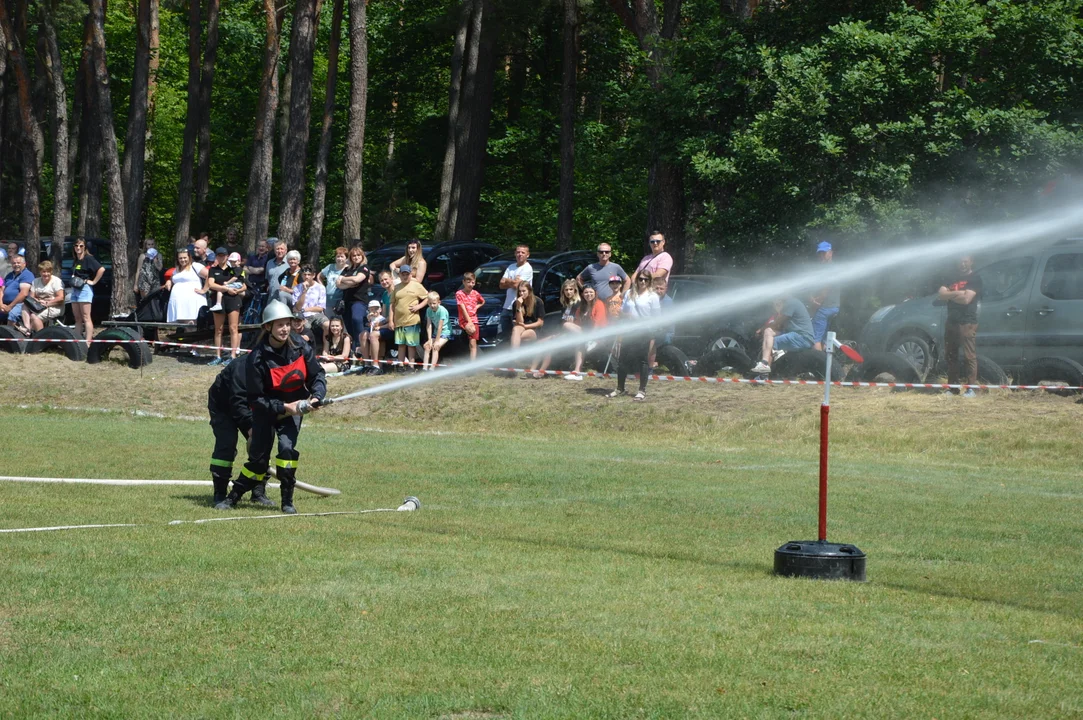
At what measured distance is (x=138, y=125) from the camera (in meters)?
39.2

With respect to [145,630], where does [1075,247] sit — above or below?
above

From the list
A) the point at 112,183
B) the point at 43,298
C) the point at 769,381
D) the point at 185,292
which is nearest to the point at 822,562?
the point at 769,381

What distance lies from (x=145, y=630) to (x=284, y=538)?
3246 millimetres

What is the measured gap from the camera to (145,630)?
749cm

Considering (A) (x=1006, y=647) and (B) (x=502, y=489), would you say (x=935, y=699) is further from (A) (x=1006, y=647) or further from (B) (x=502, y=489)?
(B) (x=502, y=489)

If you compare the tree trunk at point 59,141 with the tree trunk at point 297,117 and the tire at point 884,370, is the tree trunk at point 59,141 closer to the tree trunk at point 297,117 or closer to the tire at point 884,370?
the tree trunk at point 297,117

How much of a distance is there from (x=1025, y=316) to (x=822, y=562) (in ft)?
41.3

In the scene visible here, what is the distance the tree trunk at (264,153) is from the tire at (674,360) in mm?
15789

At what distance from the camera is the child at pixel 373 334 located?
80.3 ft

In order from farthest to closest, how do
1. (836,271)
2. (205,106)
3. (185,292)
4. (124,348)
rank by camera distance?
1. (205,106)
2. (185,292)
3. (124,348)
4. (836,271)

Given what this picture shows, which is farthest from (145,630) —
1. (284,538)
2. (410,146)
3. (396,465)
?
(410,146)

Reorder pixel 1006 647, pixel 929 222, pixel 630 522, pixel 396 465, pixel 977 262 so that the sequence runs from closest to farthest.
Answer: pixel 1006 647
pixel 630 522
pixel 396 465
pixel 977 262
pixel 929 222

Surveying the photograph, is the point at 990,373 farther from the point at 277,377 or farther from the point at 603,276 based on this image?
the point at 277,377

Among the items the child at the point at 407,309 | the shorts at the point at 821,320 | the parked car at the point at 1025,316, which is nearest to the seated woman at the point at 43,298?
the child at the point at 407,309
